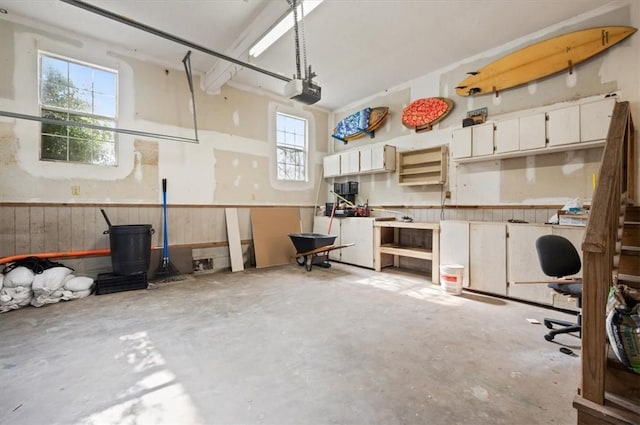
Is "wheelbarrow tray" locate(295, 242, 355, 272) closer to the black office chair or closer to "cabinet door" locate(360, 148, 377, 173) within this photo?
"cabinet door" locate(360, 148, 377, 173)

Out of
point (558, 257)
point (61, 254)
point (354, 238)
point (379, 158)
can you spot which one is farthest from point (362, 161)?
point (61, 254)

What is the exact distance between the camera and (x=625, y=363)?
125 cm

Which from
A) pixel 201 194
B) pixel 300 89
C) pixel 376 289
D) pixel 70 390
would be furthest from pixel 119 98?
pixel 376 289

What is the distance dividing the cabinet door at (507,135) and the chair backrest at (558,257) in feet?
5.70

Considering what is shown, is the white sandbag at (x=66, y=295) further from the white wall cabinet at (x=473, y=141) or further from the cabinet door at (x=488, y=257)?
the white wall cabinet at (x=473, y=141)

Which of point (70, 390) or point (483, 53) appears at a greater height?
point (483, 53)

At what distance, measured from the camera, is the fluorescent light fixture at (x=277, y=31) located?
3.29 metres

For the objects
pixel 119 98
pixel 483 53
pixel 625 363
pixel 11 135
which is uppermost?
pixel 483 53

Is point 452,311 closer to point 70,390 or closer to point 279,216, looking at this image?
point 70,390

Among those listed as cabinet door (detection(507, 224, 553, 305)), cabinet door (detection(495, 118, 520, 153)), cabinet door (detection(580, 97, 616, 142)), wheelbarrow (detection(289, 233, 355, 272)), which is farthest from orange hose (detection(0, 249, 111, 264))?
cabinet door (detection(580, 97, 616, 142))

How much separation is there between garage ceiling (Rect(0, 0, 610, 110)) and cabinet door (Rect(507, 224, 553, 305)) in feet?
8.88

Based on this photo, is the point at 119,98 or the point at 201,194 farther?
A: the point at 201,194

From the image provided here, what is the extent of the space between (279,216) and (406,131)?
10.3 feet

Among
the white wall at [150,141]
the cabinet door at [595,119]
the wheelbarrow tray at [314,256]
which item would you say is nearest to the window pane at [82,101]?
the white wall at [150,141]
